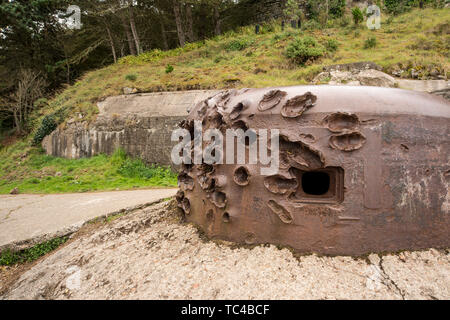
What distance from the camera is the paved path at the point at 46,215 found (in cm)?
412

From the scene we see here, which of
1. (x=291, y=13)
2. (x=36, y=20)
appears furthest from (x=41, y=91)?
(x=291, y=13)

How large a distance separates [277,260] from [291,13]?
2182 cm

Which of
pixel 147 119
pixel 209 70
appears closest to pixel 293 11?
pixel 209 70

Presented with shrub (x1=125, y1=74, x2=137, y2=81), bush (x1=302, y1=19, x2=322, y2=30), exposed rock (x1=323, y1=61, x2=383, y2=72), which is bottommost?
exposed rock (x1=323, y1=61, x2=383, y2=72)

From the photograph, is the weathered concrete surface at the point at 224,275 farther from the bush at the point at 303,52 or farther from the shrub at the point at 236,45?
the shrub at the point at 236,45

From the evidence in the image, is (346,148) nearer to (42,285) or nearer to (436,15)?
(42,285)

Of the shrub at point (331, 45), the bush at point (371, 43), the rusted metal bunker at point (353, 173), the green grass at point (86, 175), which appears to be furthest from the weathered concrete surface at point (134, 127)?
the bush at point (371, 43)

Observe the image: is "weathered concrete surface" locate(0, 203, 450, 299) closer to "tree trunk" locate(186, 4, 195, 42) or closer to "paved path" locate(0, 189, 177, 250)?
"paved path" locate(0, 189, 177, 250)

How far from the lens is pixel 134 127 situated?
10078 mm

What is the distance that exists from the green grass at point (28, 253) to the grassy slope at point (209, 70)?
3995 millimetres

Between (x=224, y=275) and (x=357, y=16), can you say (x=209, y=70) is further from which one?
(x=224, y=275)

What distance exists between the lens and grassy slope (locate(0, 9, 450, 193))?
9.12 meters

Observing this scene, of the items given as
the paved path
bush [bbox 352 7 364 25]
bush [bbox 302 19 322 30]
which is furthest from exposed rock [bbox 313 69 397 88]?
bush [bbox 352 7 364 25]

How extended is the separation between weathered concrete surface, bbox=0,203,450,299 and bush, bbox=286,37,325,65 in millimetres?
11730
